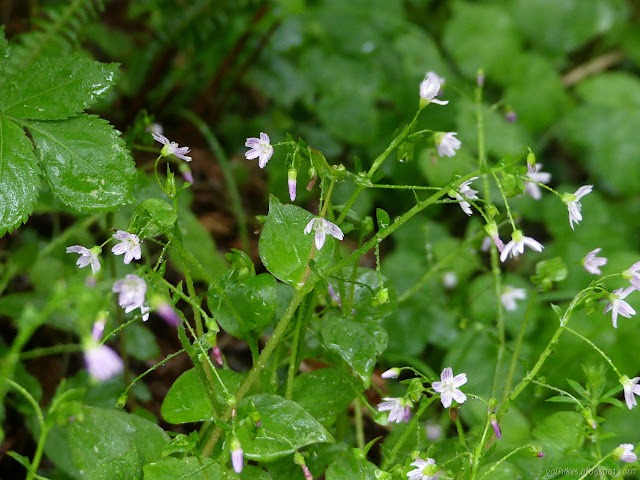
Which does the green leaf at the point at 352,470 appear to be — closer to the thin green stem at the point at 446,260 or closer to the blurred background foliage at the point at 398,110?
the thin green stem at the point at 446,260

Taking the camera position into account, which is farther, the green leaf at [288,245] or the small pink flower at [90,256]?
the green leaf at [288,245]

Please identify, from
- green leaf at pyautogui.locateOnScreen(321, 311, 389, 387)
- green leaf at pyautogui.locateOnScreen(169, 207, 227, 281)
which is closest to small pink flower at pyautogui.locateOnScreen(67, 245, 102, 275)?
green leaf at pyautogui.locateOnScreen(321, 311, 389, 387)

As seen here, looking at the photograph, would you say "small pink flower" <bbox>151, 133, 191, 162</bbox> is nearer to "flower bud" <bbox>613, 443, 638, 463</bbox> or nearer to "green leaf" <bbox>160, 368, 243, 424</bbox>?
"green leaf" <bbox>160, 368, 243, 424</bbox>

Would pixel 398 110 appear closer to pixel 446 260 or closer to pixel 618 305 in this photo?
pixel 446 260

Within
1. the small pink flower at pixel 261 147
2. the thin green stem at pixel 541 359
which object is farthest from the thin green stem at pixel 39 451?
the thin green stem at pixel 541 359

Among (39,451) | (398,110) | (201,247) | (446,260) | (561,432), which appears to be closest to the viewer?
(39,451)

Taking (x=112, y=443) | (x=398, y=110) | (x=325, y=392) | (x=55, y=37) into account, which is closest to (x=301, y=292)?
(x=325, y=392)
